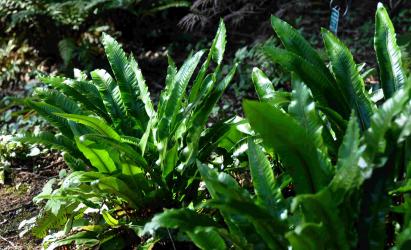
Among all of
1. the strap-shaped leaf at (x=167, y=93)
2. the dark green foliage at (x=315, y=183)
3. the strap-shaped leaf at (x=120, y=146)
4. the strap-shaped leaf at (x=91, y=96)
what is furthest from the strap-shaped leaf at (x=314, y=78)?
the strap-shaped leaf at (x=91, y=96)

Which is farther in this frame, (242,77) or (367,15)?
(367,15)

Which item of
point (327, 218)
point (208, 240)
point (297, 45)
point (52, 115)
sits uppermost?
point (297, 45)

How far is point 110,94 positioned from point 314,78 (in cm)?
99

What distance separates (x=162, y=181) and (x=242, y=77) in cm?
249

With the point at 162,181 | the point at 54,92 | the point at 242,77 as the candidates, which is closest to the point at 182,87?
the point at 162,181

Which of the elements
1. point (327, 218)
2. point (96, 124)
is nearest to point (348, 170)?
point (327, 218)

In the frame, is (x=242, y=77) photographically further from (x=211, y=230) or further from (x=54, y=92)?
(x=211, y=230)

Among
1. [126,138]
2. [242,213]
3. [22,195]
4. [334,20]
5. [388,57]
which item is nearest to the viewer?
[242,213]

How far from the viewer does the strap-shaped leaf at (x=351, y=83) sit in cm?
236

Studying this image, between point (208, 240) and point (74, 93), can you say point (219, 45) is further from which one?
point (208, 240)

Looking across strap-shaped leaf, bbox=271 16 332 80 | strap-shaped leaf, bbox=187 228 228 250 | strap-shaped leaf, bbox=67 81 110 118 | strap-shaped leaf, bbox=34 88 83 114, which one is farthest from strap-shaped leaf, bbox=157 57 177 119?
strap-shaped leaf, bbox=187 228 228 250

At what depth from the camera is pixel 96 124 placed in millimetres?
2461

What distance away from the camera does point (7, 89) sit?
5.58m

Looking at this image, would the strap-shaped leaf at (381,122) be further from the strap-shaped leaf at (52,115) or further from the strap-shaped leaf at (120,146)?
the strap-shaped leaf at (52,115)
